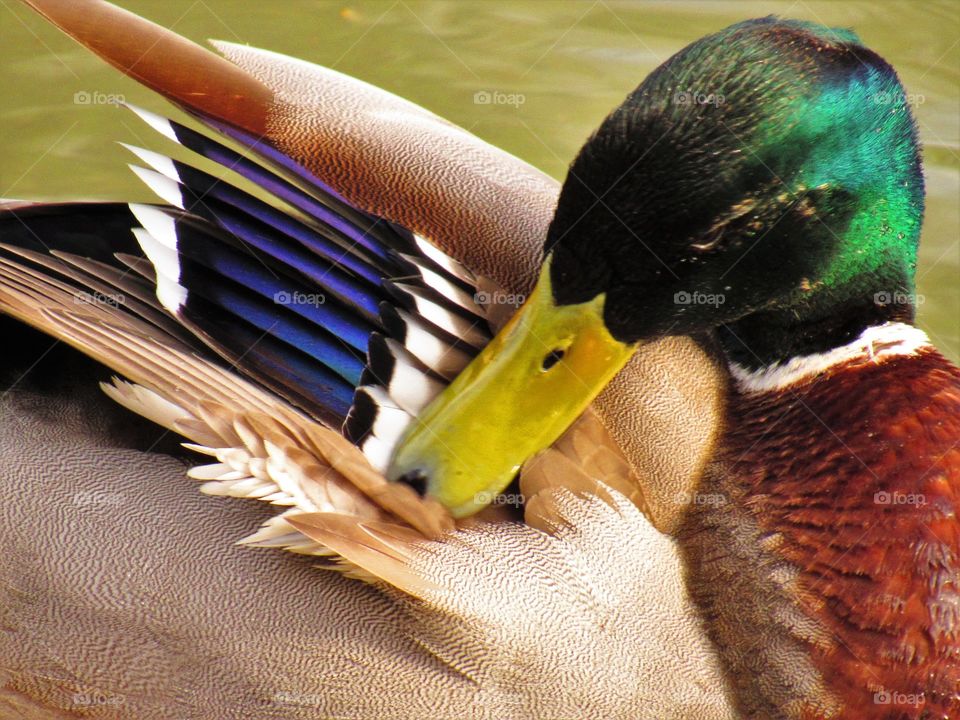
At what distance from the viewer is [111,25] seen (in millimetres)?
2904

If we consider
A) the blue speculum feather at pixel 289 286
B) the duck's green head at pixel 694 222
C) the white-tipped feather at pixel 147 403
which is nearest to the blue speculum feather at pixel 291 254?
the blue speculum feather at pixel 289 286

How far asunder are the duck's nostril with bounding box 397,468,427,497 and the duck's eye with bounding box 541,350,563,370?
1.03ft

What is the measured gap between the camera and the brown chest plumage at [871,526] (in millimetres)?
2590

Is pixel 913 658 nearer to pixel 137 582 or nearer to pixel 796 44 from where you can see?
pixel 796 44

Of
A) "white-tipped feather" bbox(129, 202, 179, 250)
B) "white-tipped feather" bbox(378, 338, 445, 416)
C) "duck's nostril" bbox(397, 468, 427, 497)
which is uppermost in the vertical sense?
"white-tipped feather" bbox(129, 202, 179, 250)

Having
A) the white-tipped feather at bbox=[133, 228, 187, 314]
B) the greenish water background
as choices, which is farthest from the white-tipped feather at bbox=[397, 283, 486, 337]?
the greenish water background

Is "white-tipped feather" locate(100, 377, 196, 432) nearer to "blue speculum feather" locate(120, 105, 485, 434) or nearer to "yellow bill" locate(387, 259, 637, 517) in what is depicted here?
"blue speculum feather" locate(120, 105, 485, 434)

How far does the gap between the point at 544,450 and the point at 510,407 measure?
0.13 meters

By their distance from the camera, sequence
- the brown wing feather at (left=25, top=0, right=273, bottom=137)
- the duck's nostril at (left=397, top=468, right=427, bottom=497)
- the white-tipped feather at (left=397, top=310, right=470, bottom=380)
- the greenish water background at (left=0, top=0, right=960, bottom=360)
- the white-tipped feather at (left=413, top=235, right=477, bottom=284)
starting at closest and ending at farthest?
the duck's nostril at (left=397, top=468, right=427, bottom=497), the white-tipped feather at (left=397, top=310, right=470, bottom=380), the white-tipped feather at (left=413, top=235, right=477, bottom=284), the brown wing feather at (left=25, top=0, right=273, bottom=137), the greenish water background at (left=0, top=0, right=960, bottom=360)

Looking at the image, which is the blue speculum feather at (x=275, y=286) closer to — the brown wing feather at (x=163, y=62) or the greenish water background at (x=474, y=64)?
the brown wing feather at (x=163, y=62)

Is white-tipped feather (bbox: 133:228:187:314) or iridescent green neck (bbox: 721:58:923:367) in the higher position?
iridescent green neck (bbox: 721:58:923:367)

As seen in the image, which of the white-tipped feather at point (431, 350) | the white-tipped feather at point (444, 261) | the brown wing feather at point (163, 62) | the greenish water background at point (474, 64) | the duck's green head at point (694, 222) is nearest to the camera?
the duck's green head at point (694, 222)

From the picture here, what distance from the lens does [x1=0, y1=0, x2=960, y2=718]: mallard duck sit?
2473mm

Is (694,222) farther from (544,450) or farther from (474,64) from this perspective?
(474,64)
